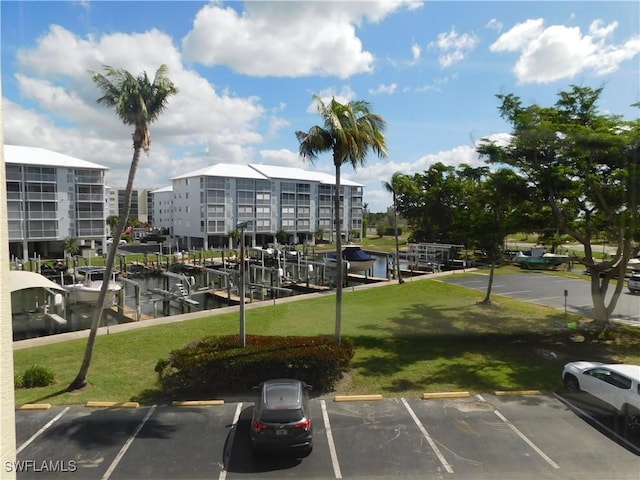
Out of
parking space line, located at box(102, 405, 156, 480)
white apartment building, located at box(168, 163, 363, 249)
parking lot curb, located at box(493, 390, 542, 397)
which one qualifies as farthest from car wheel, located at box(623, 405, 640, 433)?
white apartment building, located at box(168, 163, 363, 249)

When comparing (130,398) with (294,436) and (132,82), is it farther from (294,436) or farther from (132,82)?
(132,82)

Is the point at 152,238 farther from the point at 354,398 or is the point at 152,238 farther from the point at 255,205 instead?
the point at 354,398

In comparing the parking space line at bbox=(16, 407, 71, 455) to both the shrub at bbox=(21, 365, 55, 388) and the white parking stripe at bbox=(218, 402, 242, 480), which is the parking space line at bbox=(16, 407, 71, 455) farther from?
the white parking stripe at bbox=(218, 402, 242, 480)

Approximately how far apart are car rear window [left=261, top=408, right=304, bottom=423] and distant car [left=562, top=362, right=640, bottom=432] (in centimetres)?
718

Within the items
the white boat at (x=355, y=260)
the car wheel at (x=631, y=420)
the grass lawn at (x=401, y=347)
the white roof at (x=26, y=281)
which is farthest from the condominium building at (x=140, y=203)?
the car wheel at (x=631, y=420)

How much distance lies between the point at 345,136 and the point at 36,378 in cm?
1087

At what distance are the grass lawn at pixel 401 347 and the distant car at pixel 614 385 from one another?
2.79 ft

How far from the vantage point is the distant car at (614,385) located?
29.8ft

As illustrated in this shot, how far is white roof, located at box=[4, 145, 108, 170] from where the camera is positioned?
40062 millimetres

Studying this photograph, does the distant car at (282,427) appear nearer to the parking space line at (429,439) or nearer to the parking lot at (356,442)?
the parking lot at (356,442)

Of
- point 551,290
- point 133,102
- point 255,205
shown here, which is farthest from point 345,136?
point 255,205

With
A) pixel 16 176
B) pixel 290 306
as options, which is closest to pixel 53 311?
pixel 290 306

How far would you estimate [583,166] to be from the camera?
15289 millimetres

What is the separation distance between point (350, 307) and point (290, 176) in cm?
4628
